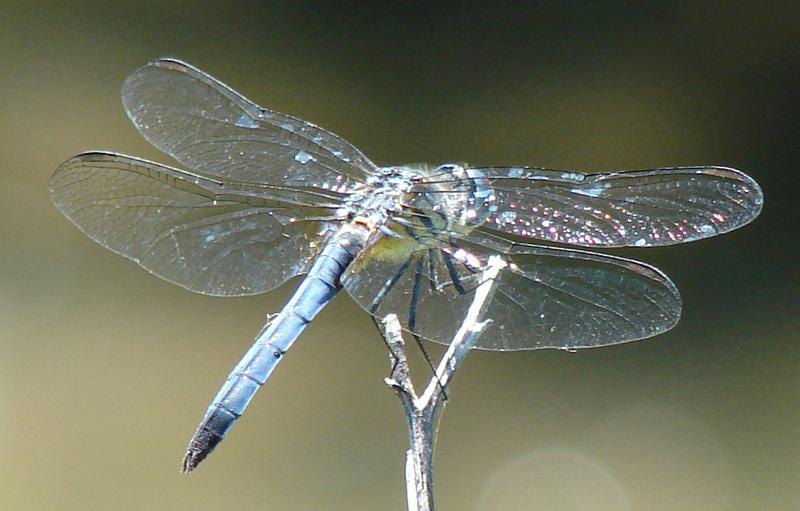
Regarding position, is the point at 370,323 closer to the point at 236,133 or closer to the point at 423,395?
the point at 236,133

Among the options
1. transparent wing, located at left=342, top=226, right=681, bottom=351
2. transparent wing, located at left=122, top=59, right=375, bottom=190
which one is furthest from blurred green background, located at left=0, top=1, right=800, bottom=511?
transparent wing, located at left=342, top=226, right=681, bottom=351

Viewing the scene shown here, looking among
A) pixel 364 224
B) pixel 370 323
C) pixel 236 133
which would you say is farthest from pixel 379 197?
pixel 370 323

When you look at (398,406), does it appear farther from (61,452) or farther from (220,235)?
(220,235)

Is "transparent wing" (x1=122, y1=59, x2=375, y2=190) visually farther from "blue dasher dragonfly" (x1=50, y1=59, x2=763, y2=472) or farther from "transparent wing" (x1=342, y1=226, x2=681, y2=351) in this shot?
"transparent wing" (x1=342, y1=226, x2=681, y2=351)

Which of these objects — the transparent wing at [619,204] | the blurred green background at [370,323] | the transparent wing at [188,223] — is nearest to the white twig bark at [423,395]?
the transparent wing at [619,204]

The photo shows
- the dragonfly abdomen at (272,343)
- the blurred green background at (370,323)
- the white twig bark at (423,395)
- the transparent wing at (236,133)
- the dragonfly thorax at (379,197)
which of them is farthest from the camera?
the blurred green background at (370,323)

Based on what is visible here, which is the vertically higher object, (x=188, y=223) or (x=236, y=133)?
(x=236, y=133)

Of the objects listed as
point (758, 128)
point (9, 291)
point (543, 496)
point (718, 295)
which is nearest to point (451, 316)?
point (543, 496)

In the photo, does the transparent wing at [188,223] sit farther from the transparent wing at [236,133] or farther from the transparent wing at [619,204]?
the transparent wing at [619,204]
